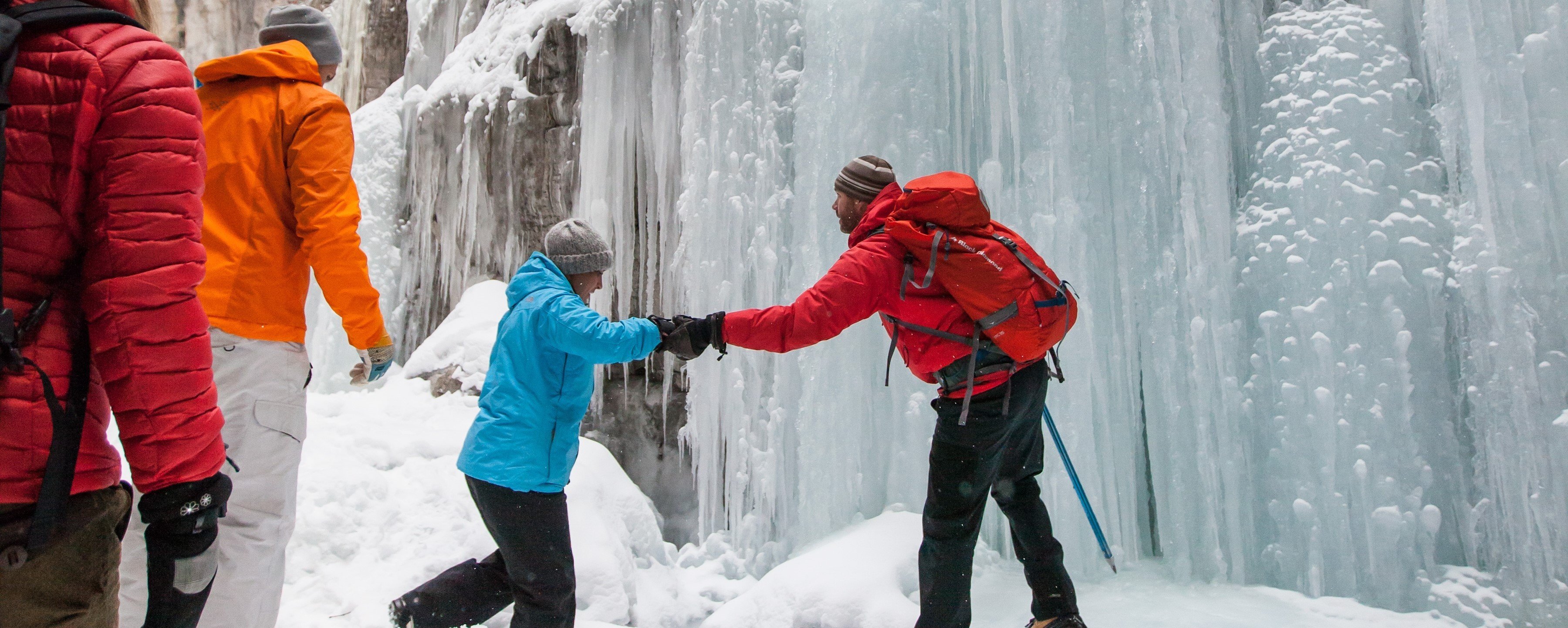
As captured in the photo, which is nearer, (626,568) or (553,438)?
(553,438)

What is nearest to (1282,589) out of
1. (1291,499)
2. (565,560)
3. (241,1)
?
(1291,499)

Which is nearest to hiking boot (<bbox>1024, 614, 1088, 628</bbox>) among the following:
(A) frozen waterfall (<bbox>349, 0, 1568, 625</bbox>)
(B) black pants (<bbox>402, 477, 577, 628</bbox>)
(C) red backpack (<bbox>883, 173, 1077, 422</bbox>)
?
(C) red backpack (<bbox>883, 173, 1077, 422</bbox>)

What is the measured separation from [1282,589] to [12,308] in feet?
12.3

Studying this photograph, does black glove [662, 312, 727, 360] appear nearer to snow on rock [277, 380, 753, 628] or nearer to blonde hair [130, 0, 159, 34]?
blonde hair [130, 0, 159, 34]

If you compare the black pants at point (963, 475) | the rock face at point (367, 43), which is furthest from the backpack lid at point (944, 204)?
the rock face at point (367, 43)

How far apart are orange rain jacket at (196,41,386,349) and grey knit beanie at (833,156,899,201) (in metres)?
1.34

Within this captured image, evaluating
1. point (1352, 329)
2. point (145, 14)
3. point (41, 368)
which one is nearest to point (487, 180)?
point (145, 14)

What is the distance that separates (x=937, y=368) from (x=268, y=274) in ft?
5.47

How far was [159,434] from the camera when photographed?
1228 millimetres

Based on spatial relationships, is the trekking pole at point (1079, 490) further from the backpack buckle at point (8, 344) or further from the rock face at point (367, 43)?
the rock face at point (367, 43)

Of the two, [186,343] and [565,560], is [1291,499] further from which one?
[186,343]

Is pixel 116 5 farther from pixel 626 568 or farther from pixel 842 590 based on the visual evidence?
pixel 626 568

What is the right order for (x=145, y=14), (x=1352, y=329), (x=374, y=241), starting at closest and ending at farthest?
(x=145, y=14)
(x=1352, y=329)
(x=374, y=241)

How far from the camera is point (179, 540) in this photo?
1310 mm
